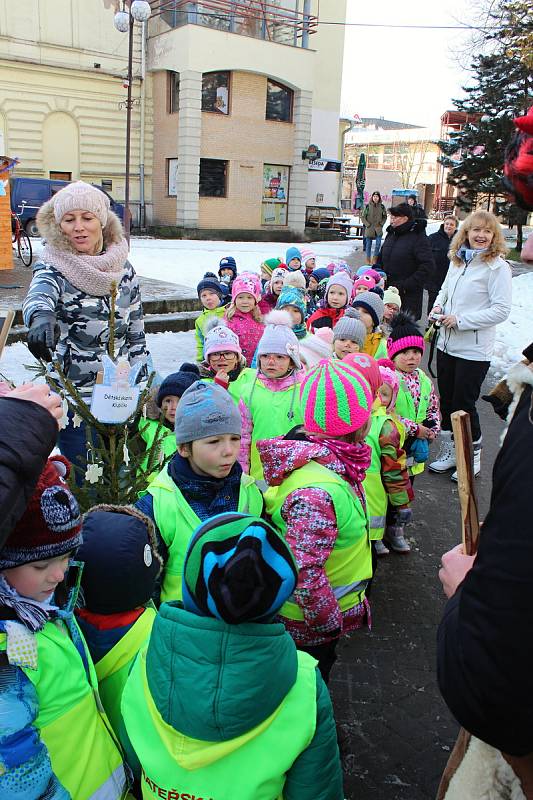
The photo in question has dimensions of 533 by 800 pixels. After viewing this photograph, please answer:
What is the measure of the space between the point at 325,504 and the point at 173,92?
97.2 ft

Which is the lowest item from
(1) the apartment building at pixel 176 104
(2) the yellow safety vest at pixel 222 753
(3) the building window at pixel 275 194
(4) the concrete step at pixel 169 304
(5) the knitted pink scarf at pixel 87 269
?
(4) the concrete step at pixel 169 304

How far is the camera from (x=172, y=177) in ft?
94.5

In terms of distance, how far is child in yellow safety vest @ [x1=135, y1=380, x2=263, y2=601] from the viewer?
2301 mm


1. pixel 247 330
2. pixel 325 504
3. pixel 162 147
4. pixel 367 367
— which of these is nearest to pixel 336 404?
pixel 325 504

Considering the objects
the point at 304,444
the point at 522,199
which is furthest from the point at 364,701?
the point at 522,199

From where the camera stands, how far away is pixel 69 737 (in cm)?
150

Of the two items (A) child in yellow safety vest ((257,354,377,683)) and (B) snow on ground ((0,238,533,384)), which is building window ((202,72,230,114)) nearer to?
(B) snow on ground ((0,238,533,384))

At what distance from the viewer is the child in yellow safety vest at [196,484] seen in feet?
7.55

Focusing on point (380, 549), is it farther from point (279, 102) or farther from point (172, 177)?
point (279, 102)

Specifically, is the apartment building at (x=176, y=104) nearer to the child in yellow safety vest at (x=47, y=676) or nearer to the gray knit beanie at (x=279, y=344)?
the gray knit beanie at (x=279, y=344)

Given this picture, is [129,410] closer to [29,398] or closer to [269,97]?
[29,398]

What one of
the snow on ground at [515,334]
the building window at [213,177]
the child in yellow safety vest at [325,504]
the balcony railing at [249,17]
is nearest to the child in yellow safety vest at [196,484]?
the child in yellow safety vest at [325,504]

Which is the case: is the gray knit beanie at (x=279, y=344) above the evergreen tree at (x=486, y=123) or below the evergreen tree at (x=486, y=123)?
below

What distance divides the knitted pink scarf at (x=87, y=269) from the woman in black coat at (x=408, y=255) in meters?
4.72
